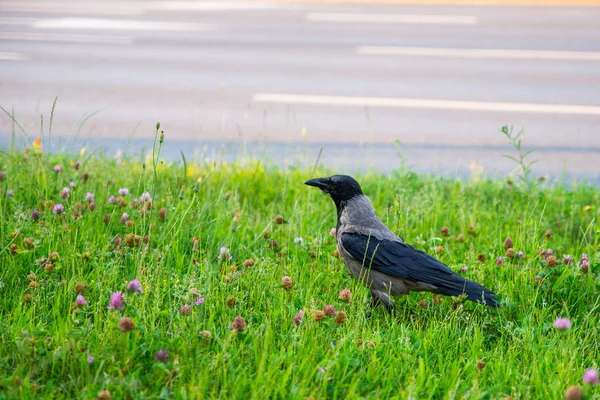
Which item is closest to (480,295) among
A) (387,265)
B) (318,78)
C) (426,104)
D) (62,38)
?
(387,265)

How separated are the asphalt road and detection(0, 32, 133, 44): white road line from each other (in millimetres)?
33

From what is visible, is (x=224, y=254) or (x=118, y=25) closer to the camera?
(x=224, y=254)

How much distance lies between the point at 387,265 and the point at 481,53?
7.90 meters

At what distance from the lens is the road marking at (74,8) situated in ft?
43.7

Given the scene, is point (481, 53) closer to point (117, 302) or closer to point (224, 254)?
point (224, 254)

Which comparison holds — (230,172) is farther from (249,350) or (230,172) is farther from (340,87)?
(340,87)

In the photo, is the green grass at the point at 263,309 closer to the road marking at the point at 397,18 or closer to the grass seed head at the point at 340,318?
the grass seed head at the point at 340,318

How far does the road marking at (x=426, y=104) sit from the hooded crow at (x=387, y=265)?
4.92m

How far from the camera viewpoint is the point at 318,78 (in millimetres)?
9969

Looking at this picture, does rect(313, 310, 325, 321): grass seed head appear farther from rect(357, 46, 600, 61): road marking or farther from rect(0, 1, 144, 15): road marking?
rect(0, 1, 144, 15): road marking

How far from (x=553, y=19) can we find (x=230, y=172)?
29.8ft

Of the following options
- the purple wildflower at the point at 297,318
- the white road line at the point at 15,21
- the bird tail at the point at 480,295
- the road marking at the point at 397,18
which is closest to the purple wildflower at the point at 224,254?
the purple wildflower at the point at 297,318

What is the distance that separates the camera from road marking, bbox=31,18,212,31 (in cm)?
1222

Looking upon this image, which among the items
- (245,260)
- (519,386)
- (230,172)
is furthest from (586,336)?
(230,172)
